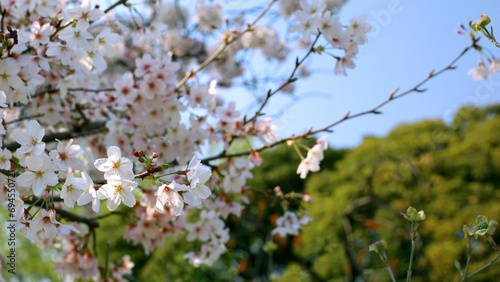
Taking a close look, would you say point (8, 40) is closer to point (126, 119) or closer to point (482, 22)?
point (126, 119)

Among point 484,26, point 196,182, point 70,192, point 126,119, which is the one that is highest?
point 484,26

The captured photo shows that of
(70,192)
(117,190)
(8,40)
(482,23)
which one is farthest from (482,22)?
(8,40)

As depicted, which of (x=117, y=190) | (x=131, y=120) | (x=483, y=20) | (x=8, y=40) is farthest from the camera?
(x=131, y=120)

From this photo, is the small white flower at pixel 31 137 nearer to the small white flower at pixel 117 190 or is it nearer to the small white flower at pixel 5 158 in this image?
the small white flower at pixel 5 158

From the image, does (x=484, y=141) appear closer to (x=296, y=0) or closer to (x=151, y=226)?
(x=296, y=0)

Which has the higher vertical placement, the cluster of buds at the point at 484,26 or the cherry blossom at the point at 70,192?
the cluster of buds at the point at 484,26

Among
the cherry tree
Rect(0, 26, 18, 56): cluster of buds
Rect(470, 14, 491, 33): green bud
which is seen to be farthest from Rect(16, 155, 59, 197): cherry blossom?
Rect(470, 14, 491, 33): green bud

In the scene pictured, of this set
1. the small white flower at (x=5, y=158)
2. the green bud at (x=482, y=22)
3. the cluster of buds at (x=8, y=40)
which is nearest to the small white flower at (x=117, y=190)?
the small white flower at (x=5, y=158)

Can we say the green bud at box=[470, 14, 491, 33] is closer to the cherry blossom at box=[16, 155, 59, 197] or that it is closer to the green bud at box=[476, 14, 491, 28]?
the green bud at box=[476, 14, 491, 28]

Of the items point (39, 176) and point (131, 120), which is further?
point (131, 120)

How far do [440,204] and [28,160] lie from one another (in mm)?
5071

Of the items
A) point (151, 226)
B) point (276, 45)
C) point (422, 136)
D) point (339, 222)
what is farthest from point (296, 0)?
point (151, 226)

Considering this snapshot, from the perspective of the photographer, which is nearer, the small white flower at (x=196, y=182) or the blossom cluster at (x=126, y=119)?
the small white flower at (x=196, y=182)

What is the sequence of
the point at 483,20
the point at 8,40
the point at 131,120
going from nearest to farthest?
the point at 483,20 < the point at 8,40 < the point at 131,120
